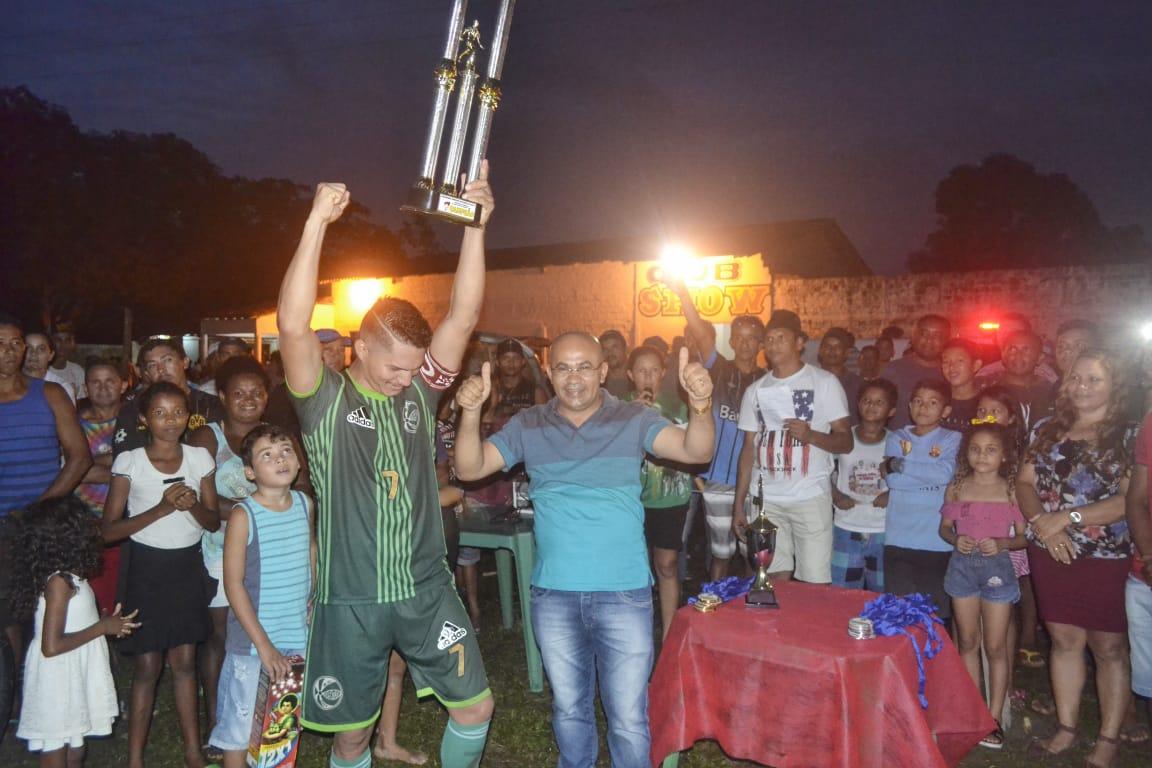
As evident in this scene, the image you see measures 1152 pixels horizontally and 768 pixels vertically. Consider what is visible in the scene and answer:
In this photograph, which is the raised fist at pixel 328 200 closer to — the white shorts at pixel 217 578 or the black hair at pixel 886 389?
the white shorts at pixel 217 578

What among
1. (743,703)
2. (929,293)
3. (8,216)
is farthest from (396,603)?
(8,216)

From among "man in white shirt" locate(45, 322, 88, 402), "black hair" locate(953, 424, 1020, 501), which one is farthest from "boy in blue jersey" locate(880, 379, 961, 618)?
"man in white shirt" locate(45, 322, 88, 402)

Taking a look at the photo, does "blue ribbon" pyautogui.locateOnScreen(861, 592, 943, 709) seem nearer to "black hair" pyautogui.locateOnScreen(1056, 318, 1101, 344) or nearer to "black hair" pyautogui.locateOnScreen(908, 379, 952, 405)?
"black hair" pyautogui.locateOnScreen(908, 379, 952, 405)

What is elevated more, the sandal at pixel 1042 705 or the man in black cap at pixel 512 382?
the man in black cap at pixel 512 382

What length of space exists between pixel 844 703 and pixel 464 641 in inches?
62.9

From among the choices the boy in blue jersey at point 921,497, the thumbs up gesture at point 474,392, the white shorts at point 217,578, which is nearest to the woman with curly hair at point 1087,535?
Result: the boy in blue jersey at point 921,497

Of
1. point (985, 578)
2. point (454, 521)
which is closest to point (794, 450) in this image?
point (985, 578)

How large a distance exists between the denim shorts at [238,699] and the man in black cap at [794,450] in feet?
10.4

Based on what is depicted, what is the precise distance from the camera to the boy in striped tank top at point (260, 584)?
3979 millimetres

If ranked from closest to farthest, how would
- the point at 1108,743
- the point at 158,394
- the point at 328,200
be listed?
the point at 328,200 < the point at 1108,743 < the point at 158,394

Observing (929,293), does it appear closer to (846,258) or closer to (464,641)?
(846,258)

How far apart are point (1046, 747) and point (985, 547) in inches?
45.1

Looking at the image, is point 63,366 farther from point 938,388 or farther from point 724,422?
point 938,388

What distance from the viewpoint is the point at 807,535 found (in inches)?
228
